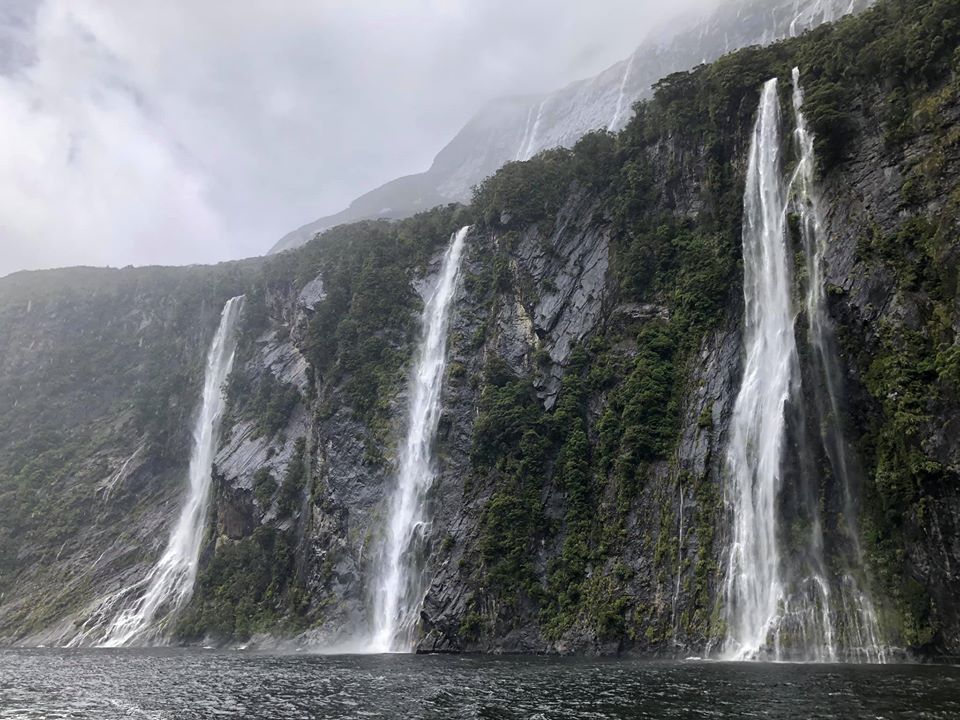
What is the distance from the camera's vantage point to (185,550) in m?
61.1

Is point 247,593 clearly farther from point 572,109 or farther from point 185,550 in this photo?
point 572,109

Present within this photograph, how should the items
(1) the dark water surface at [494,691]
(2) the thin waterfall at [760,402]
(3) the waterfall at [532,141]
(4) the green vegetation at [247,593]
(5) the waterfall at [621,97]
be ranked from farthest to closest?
(3) the waterfall at [532,141], (5) the waterfall at [621,97], (4) the green vegetation at [247,593], (2) the thin waterfall at [760,402], (1) the dark water surface at [494,691]

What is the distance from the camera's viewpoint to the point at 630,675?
2422 cm

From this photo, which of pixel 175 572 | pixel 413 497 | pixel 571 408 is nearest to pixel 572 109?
pixel 571 408

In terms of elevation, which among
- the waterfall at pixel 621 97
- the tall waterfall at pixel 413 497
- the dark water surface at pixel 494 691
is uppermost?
the waterfall at pixel 621 97

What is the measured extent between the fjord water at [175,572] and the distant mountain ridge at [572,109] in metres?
57.2

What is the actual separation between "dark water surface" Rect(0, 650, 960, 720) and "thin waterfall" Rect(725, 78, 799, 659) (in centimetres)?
448

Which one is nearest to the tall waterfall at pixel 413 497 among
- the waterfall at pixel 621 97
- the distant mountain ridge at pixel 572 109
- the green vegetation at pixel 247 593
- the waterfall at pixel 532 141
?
the green vegetation at pixel 247 593

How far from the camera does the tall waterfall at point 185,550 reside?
5578cm

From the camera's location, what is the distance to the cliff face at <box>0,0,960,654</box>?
29391 mm

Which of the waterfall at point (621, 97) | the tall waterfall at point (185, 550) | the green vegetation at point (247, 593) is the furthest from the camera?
the waterfall at point (621, 97)

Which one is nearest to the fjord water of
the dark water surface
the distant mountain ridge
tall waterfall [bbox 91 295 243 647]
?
tall waterfall [bbox 91 295 243 647]

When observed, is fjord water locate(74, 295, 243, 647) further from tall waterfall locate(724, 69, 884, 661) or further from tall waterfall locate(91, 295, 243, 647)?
tall waterfall locate(724, 69, 884, 661)

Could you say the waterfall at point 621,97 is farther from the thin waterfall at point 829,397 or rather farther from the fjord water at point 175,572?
the thin waterfall at point 829,397
